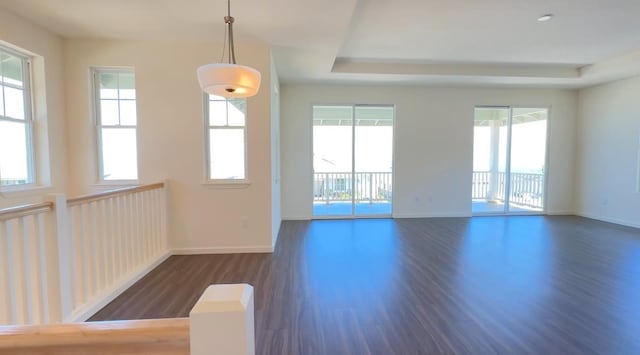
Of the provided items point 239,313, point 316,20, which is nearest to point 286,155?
point 316,20

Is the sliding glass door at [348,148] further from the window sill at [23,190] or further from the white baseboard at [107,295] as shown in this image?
the window sill at [23,190]

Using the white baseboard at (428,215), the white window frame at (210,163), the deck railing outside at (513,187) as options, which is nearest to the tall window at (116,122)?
the white window frame at (210,163)

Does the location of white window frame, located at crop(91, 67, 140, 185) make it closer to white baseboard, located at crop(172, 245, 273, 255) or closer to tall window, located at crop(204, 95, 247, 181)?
tall window, located at crop(204, 95, 247, 181)

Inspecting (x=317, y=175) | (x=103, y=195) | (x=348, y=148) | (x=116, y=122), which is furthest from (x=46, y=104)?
(x=348, y=148)

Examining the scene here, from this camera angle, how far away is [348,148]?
566 cm

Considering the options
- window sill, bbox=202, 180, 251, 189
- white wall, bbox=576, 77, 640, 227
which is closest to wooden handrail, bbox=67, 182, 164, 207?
window sill, bbox=202, 180, 251, 189

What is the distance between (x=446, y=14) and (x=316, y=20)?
139cm

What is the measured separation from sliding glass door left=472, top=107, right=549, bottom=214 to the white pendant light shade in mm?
5271

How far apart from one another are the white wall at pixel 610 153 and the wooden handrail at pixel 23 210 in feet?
25.6

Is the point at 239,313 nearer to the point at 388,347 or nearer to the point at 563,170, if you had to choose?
the point at 388,347

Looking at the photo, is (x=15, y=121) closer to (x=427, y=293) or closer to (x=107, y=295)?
(x=107, y=295)

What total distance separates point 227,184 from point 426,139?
398 cm

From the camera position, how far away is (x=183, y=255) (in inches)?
139

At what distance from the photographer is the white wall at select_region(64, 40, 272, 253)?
3.38 meters
